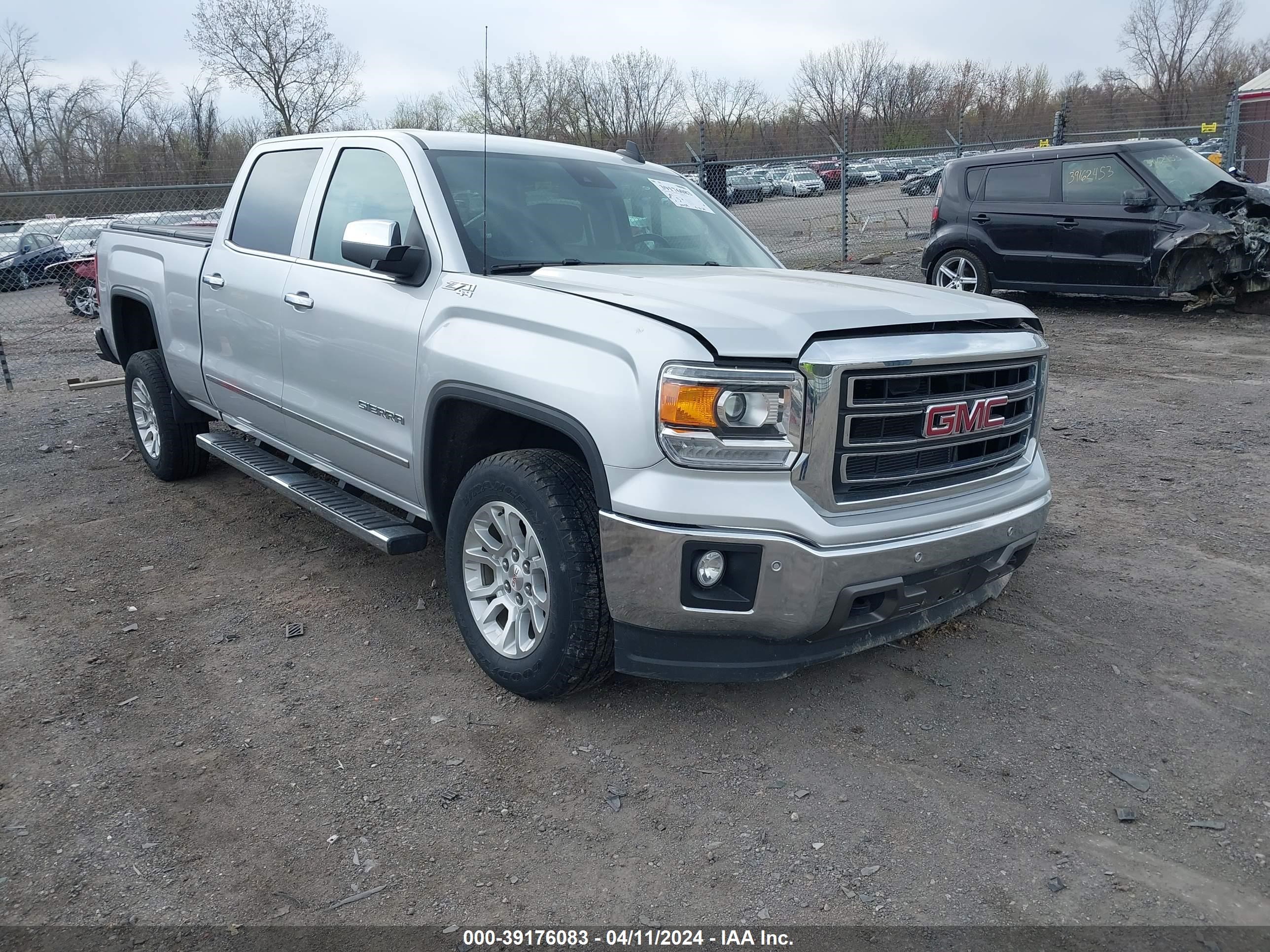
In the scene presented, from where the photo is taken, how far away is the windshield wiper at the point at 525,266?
3.67 meters

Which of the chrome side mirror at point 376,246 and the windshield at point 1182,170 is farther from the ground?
the windshield at point 1182,170

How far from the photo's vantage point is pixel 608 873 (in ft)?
8.63

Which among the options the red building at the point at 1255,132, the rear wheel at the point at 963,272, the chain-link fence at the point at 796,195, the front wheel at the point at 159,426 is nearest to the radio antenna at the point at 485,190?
the front wheel at the point at 159,426

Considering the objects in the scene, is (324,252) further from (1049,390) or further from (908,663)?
(1049,390)

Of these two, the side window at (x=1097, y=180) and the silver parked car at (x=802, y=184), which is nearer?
the side window at (x=1097, y=180)

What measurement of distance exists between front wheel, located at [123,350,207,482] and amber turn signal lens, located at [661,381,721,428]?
158 inches

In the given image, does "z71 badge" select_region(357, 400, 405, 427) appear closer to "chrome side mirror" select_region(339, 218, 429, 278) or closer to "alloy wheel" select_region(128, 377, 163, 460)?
"chrome side mirror" select_region(339, 218, 429, 278)

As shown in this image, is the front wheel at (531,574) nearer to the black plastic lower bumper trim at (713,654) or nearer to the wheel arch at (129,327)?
the black plastic lower bumper trim at (713,654)

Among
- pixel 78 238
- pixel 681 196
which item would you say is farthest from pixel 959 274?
pixel 78 238

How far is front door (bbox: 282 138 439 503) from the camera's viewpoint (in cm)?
376

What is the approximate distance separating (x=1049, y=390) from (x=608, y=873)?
6.56 meters

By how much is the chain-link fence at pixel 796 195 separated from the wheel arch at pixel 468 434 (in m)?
7.45

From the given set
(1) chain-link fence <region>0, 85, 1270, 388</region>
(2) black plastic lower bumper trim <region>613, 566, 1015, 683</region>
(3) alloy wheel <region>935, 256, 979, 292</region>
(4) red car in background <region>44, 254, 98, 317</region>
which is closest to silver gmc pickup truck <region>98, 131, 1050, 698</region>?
(2) black plastic lower bumper trim <region>613, 566, 1015, 683</region>

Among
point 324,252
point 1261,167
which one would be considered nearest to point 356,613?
point 324,252
